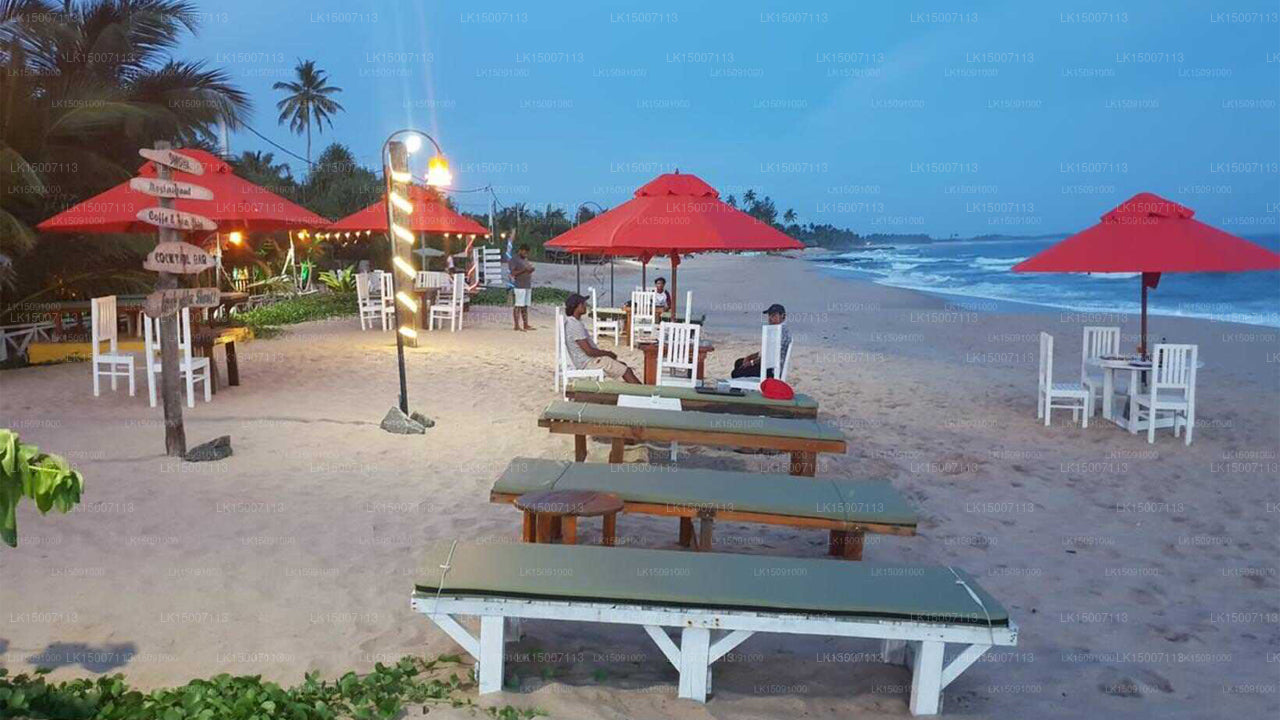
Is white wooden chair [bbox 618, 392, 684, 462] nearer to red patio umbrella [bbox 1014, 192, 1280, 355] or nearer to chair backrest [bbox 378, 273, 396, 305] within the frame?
red patio umbrella [bbox 1014, 192, 1280, 355]

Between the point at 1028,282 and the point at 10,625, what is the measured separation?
131 feet

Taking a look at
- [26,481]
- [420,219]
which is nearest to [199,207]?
[420,219]

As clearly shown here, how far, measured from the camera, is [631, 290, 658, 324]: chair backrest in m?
13.0

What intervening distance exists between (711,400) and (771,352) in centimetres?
141

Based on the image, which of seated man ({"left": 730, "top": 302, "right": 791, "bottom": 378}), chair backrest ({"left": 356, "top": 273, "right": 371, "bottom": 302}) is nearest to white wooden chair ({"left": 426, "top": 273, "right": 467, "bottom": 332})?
chair backrest ({"left": 356, "top": 273, "right": 371, "bottom": 302})

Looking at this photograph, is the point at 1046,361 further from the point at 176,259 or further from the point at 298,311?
the point at 298,311

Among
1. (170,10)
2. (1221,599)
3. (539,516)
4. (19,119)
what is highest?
(170,10)

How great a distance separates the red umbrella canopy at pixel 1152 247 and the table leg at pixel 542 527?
5.08 meters

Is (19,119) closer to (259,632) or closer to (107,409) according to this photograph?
(107,409)

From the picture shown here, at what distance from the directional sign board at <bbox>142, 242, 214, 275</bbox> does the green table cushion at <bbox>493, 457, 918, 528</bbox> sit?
126 inches

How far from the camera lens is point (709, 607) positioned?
3.00 metres

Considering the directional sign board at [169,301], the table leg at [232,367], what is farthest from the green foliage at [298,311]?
the directional sign board at [169,301]

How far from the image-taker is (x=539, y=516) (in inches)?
165

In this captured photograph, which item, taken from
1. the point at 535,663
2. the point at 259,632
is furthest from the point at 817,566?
the point at 259,632
